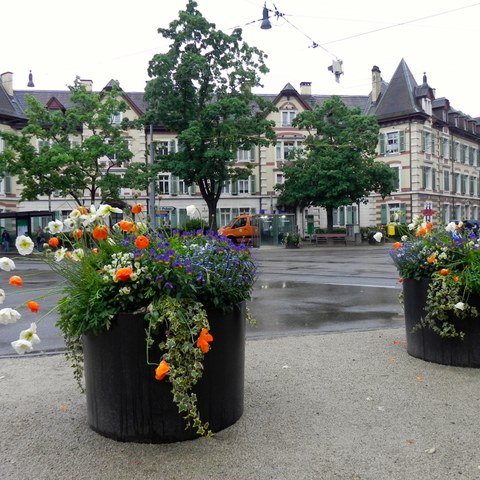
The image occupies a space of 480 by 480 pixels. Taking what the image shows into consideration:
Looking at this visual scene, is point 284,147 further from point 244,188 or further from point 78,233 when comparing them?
point 78,233

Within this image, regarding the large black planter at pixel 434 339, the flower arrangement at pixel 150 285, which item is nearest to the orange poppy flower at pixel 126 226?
the flower arrangement at pixel 150 285

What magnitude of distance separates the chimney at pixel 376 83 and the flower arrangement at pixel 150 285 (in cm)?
5513

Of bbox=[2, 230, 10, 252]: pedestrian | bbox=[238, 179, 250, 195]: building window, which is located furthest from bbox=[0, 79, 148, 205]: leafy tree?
bbox=[238, 179, 250, 195]: building window

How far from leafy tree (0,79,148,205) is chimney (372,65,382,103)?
99.3 feet

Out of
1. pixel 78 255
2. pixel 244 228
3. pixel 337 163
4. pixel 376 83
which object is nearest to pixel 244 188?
pixel 337 163

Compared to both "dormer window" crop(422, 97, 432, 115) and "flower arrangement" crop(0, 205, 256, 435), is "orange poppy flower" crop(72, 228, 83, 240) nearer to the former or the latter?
"flower arrangement" crop(0, 205, 256, 435)

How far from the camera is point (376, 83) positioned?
5569cm

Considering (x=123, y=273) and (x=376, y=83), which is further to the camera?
(x=376, y=83)

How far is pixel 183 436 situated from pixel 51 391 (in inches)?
68.5

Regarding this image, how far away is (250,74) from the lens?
35562 mm

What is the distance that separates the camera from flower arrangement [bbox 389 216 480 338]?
199 inches

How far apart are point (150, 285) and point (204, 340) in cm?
52

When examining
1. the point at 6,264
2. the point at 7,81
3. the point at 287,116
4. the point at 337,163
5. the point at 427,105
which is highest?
the point at 7,81

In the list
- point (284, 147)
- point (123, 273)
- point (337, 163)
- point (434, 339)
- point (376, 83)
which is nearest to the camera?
point (123, 273)
